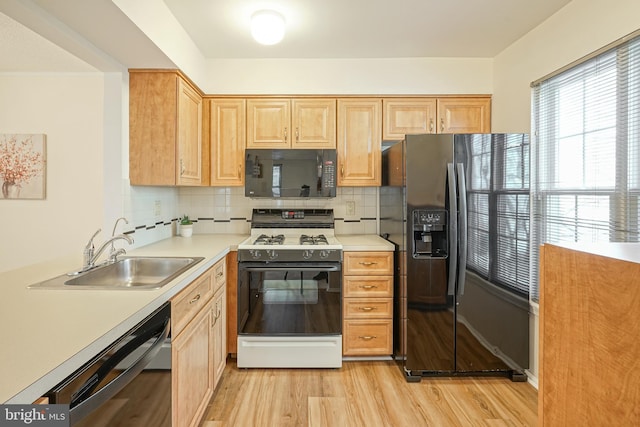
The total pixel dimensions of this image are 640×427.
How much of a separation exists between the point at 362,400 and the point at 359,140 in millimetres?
1994

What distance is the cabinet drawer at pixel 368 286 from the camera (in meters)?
2.64

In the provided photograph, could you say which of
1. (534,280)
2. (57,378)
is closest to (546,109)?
(534,280)

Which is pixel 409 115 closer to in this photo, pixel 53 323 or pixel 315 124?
pixel 315 124

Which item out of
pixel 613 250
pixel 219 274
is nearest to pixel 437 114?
pixel 219 274

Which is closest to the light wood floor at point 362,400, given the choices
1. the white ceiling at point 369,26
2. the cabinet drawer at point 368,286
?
the cabinet drawer at point 368,286

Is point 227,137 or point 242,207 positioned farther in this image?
point 242,207

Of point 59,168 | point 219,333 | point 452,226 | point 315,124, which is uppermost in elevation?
point 315,124

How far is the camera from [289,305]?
8.29 feet

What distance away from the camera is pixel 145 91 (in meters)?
2.37

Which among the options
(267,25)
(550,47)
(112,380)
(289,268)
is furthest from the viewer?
(289,268)

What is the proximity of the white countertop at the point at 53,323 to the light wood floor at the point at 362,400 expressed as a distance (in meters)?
0.97

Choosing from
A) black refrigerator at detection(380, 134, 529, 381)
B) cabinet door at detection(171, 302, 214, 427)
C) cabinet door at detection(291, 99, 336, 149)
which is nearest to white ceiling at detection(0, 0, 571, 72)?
cabinet door at detection(291, 99, 336, 149)

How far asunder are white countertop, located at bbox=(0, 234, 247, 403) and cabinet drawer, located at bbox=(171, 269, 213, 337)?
54 millimetres

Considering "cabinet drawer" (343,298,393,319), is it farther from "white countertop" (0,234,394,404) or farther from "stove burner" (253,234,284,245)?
"white countertop" (0,234,394,404)
